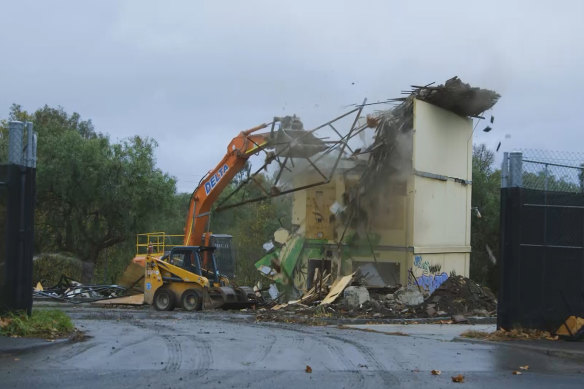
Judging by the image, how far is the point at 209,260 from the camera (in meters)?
22.6

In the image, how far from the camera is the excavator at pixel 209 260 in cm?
2138

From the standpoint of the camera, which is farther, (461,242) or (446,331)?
(461,242)

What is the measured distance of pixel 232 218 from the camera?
187 feet

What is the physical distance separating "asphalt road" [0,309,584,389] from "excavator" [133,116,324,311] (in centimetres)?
889

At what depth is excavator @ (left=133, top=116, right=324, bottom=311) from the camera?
21.4 meters

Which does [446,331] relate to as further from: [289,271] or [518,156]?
[289,271]

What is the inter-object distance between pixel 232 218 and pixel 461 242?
33060 millimetres

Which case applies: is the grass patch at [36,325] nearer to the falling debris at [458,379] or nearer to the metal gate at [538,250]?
the falling debris at [458,379]

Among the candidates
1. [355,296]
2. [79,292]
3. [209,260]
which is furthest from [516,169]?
[79,292]

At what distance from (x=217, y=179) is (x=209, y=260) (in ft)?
8.74

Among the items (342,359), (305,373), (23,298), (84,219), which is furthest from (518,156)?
(84,219)

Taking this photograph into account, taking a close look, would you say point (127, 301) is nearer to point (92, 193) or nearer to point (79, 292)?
point (79, 292)

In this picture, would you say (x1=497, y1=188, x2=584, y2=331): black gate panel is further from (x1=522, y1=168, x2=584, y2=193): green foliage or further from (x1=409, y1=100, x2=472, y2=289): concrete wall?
(x1=409, y1=100, x2=472, y2=289): concrete wall

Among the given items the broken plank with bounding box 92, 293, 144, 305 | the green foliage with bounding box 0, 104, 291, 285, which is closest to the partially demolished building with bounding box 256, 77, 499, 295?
the broken plank with bounding box 92, 293, 144, 305
